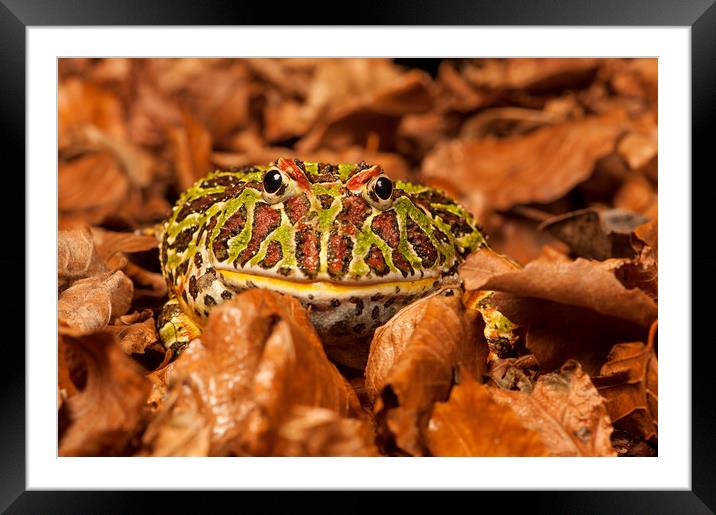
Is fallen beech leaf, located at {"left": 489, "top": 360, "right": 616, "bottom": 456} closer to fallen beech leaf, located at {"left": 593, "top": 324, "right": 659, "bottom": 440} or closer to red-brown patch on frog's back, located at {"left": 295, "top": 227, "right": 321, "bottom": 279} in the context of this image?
fallen beech leaf, located at {"left": 593, "top": 324, "right": 659, "bottom": 440}

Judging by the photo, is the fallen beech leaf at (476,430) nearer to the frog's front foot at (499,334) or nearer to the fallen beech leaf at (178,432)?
Result: the frog's front foot at (499,334)

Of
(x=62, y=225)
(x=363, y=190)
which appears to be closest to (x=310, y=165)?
(x=363, y=190)

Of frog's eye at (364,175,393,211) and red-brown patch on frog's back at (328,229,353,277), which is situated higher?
frog's eye at (364,175,393,211)

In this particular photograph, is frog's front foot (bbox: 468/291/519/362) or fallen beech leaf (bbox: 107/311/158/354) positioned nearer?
frog's front foot (bbox: 468/291/519/362)

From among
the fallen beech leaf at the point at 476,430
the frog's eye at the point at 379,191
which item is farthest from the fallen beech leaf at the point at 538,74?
the fallen beech leaf at the point at 476,430

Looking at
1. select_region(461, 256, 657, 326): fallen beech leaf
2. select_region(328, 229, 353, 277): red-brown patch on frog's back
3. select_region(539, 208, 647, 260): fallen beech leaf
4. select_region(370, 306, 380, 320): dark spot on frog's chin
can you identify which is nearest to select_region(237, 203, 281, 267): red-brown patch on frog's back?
select_region(328, 229, 353, 277): red-brown patch on frog's back

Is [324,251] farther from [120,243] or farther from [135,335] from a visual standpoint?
[120,243]

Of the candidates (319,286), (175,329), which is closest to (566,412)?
(319,286)
